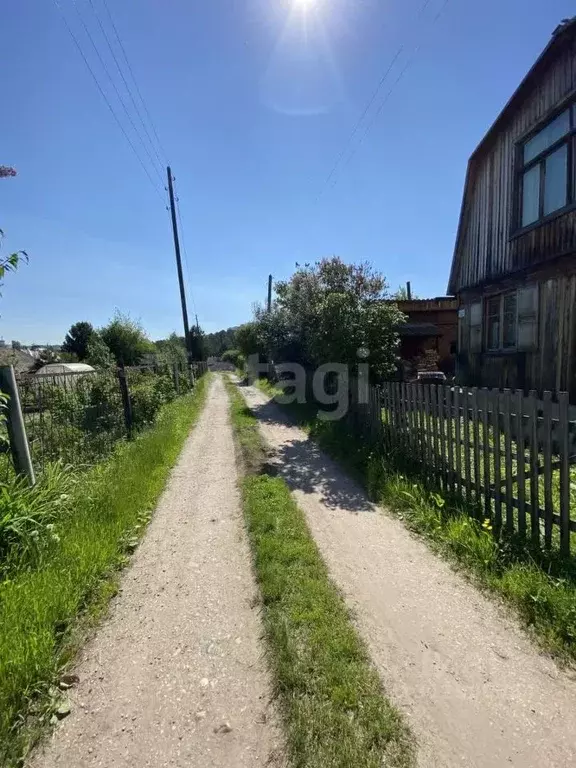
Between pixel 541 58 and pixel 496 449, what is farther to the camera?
pixel 541 58

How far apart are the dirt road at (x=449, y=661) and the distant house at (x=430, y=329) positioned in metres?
12.7

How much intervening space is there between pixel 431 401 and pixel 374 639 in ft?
10.6

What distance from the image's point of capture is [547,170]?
7.84 m

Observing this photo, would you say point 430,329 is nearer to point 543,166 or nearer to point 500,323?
point 500,323

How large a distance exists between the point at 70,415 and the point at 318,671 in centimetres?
585

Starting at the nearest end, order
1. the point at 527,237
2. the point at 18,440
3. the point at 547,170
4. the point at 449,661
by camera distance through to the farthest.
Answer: the point at 449,661 < the point at 18,440 < the point at 547,170 < the point at 527,237

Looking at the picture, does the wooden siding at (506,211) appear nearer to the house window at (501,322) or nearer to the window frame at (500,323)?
the window frame at (500,323)

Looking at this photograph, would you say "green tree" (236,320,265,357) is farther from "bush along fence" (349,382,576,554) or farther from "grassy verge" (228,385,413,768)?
"grassy verge" (228,385,413,768)

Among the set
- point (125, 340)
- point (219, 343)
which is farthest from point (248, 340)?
point (219, 343)

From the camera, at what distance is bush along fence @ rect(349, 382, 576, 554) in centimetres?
325

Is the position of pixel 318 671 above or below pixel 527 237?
below

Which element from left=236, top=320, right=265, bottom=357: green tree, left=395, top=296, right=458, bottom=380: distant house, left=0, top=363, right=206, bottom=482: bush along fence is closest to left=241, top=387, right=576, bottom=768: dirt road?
left=0, top=363, right=206, bottom=482: bush along fence

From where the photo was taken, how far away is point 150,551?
151 inches

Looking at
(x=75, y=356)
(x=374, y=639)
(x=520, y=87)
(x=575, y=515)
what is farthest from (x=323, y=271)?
(x=75, y=356)
